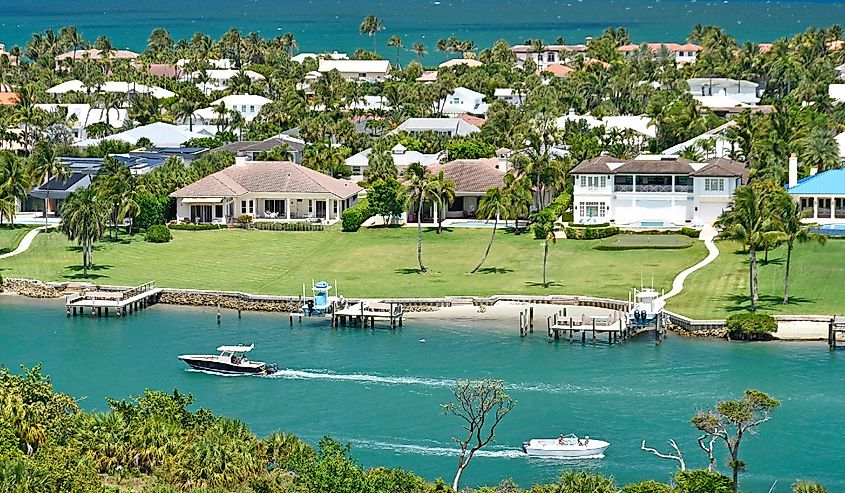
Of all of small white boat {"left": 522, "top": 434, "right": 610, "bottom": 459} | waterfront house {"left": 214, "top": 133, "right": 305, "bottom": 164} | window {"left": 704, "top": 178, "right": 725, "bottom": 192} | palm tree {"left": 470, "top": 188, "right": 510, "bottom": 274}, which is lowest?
small white boat {"left": 522, "top": 434, "right": 610, "bottom": 459}

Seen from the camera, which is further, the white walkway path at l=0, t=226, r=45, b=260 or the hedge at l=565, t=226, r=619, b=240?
the hedge at l=565, t=226, r=619, b=240

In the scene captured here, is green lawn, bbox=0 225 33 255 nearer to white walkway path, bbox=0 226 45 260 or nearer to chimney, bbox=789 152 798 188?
white walkway path, bbox=0 226 45 260

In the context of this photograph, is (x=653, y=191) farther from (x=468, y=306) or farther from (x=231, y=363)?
(x=231, y=363)

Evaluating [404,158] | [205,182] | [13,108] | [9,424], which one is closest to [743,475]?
[9,424]

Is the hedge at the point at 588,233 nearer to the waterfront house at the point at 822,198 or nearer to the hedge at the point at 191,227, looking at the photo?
the waterfront house at the point at 822,198

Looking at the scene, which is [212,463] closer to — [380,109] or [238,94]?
[380,109]

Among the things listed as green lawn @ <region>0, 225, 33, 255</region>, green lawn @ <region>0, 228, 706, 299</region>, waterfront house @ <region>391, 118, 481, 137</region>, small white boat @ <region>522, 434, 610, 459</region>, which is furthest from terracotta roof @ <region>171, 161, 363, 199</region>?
small white boat @ <region>522, 434, 610, 459</region>

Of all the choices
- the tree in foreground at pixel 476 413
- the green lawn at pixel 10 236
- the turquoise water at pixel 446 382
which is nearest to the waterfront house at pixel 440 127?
the green lawn at pixel 10 236

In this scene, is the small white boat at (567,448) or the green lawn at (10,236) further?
the green lawn at (10,236)

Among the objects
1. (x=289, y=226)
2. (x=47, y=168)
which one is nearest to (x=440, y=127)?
(x=289, y=226)
